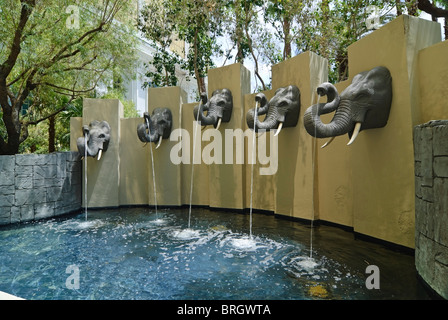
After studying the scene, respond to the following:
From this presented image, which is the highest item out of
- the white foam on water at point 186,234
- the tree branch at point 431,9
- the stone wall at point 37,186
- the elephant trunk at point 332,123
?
the tree branch at point 431,9

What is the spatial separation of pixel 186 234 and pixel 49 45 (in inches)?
271

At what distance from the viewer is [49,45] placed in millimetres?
8227

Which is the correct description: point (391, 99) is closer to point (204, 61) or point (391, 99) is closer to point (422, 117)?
point (422, 117)

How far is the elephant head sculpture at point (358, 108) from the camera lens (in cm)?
441

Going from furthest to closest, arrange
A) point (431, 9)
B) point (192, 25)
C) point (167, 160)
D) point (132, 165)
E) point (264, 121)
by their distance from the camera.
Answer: point (192, 25) < point (132, 165) < point (431, 9) < point (167, 160) < point (264, 121)

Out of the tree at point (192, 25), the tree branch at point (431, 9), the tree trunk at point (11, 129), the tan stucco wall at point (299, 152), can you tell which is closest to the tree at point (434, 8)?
the tree branch at point (431, 9)

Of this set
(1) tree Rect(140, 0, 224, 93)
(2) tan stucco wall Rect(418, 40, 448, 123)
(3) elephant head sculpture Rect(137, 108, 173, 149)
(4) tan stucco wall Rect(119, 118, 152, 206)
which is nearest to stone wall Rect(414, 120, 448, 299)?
(2) tan stucco wall Rect(418, 40, 448, 123)

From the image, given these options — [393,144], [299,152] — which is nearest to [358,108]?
[393,144]

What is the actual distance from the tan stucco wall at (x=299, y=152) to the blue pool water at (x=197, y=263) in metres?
0.50

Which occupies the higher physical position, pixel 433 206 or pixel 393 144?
pixel 393 144

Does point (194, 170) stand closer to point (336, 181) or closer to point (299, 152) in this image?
point (299, 152)

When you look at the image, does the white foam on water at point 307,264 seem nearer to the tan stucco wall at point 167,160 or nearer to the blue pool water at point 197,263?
the blue pool water at point 197,263

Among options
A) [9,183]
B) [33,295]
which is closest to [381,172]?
[33,295]
